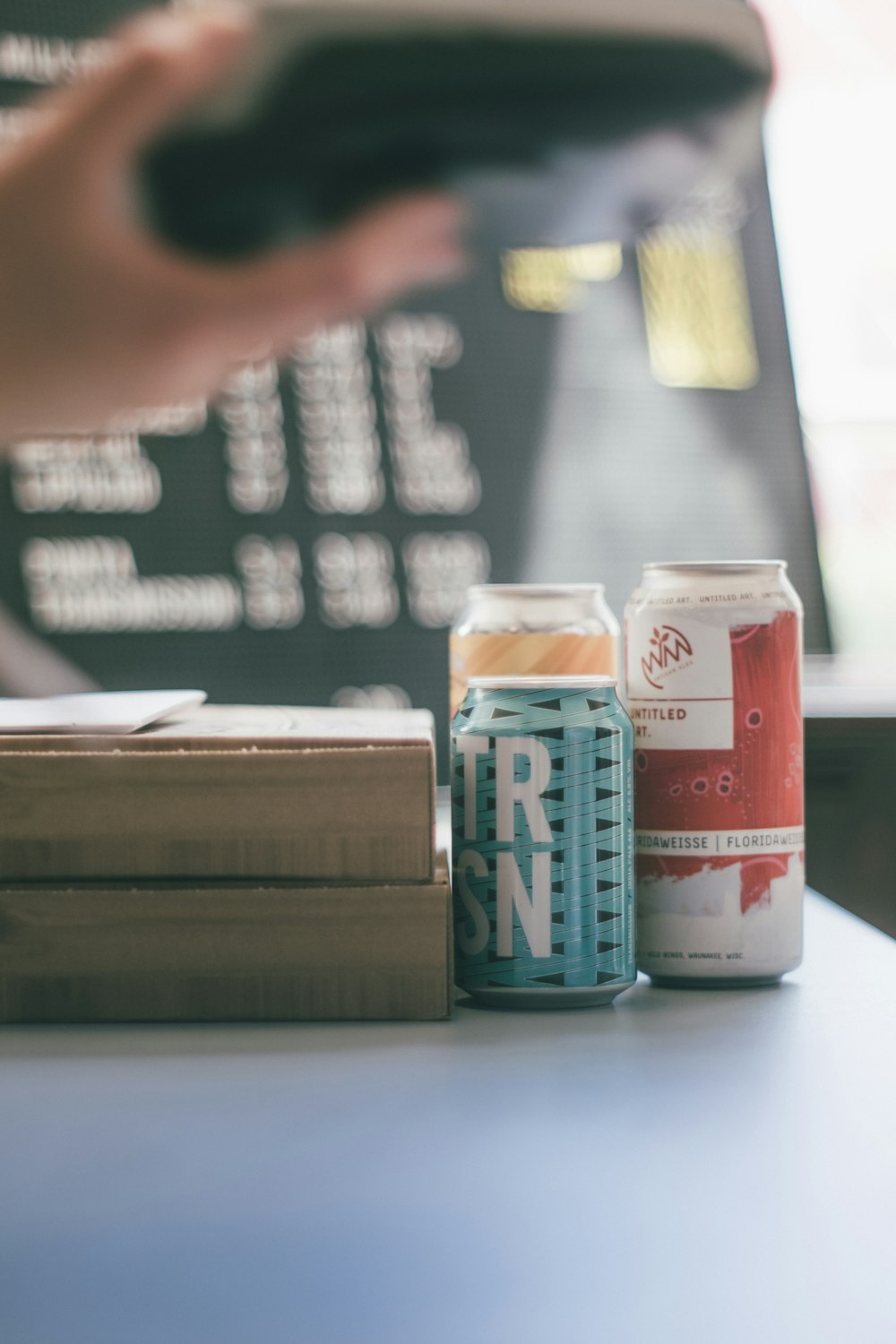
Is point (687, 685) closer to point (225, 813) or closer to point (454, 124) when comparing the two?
point (225, 813)

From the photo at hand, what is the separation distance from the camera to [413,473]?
6.06ft

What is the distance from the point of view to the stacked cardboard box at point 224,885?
1.82 ft

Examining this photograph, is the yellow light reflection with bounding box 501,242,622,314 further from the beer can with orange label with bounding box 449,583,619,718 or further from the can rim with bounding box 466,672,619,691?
the can rim with bounding box 466,672,619,691

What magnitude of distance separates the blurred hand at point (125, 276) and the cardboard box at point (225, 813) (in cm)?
129

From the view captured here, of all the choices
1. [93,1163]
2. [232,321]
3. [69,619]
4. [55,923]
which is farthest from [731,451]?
[93,1163]

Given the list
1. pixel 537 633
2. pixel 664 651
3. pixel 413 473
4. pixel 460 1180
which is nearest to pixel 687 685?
pixel 664 651

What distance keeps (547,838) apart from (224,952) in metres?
0.14

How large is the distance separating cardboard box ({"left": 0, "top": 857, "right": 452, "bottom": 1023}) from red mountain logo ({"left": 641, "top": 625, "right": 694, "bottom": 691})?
5.0 inches

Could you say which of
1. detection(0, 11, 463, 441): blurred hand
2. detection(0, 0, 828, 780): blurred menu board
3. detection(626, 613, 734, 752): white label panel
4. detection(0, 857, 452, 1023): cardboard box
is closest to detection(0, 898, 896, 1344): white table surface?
detection(0, 857, 452, 1023): cardboard box

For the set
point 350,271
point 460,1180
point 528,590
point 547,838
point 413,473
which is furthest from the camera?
point 350,271

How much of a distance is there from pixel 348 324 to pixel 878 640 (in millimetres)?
959

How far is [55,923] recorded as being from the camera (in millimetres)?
559

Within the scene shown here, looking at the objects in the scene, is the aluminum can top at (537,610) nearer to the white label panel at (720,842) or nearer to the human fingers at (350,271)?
the white label panel at (720,842)

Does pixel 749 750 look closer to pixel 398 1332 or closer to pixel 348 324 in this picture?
pixel 398 1332
